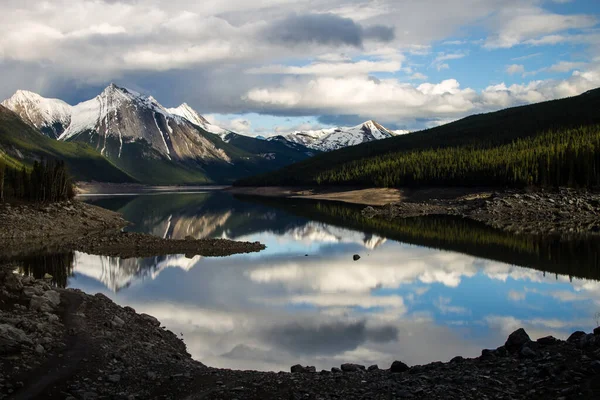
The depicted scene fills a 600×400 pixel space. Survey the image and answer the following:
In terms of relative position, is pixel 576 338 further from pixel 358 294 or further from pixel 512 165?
pixel 512 165

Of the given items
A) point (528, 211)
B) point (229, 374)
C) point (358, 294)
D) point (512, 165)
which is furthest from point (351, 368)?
point (512, 165)

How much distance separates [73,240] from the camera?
60344 millimetres

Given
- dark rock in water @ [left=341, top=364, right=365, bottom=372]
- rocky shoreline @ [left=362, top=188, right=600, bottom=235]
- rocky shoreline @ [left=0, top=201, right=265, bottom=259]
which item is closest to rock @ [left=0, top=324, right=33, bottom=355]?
dark rock in water @ [left=341, top=364, right=365, bottom=372]

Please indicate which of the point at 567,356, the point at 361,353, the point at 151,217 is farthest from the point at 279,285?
the point at 151,217

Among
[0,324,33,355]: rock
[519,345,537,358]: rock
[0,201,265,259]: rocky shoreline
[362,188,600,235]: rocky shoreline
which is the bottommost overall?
[519,345,537,358]: rock

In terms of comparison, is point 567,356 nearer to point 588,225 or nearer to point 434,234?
point 434,234

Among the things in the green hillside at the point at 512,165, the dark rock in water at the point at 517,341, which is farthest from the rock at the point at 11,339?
the green hillside at the point at 512,165

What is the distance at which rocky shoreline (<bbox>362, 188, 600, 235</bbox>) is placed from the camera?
7644 centimetres

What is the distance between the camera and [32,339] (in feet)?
58.2

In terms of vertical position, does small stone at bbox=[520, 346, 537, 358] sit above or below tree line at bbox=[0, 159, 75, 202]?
below

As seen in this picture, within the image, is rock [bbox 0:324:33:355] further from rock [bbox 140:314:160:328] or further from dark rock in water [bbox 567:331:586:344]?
dark rock in water [bbox 567:331:586:344]

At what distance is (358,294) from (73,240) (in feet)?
125

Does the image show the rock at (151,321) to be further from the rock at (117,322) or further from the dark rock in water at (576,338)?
the dark rock in water at (576,338)

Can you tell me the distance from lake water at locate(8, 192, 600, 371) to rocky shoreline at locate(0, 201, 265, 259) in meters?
3.30
